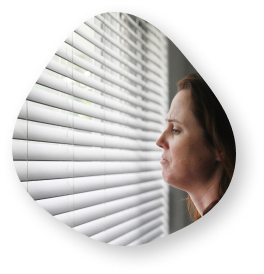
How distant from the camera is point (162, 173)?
2.21 ft

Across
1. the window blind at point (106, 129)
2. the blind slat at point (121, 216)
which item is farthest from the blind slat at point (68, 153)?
the blind slat at point (121, 216)

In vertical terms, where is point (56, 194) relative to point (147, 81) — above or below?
below

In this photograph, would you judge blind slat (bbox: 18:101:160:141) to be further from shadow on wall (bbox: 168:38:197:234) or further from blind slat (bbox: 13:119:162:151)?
shadow on wall (bbox: 168:38:197:234)

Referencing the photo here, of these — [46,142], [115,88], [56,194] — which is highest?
[115,88]

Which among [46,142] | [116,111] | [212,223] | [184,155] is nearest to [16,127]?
[46,142]

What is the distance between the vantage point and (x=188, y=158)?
25.5 inches

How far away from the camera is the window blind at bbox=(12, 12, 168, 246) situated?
660mm

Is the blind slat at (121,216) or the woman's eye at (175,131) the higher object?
the woman's eye at (175,131)

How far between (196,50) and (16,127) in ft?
1.32

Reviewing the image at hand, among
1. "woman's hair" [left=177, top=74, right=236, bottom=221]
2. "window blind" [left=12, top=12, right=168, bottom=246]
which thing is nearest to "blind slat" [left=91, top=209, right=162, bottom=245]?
"window blind" [left=12, top=12, right=168, bottom=246]

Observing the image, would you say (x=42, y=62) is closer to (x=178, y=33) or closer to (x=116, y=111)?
(x=116, y=111)

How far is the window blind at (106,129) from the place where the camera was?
66 cm

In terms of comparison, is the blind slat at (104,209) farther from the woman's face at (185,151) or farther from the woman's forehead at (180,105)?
the woman's forehead at (180,105)

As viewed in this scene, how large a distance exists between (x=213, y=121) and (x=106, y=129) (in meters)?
0.23
